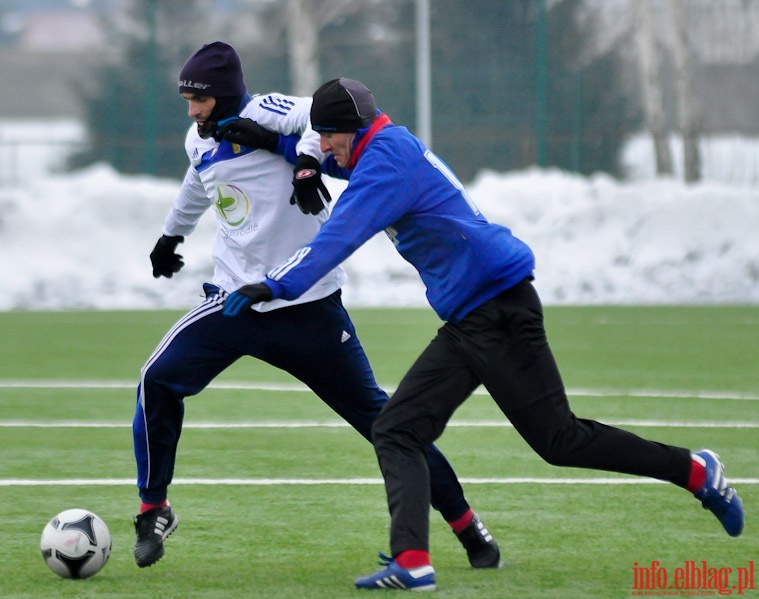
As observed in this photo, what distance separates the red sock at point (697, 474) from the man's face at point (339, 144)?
1.80m

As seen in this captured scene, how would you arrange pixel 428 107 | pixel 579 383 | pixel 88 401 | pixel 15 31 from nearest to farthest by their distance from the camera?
pixel 88 401
pixel 579 383
pixel 428 107
pixel 15 31

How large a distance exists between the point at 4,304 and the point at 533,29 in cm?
962

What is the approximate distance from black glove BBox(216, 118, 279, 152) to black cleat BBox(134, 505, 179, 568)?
5.18 ft

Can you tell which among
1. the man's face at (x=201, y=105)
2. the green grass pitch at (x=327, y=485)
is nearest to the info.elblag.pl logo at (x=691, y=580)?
the green grass pitch at (x=327, y=485)

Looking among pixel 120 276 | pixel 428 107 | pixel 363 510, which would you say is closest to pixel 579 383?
pixel 363 510

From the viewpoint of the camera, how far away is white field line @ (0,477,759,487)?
24.2 feet

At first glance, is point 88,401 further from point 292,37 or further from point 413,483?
point 292,37

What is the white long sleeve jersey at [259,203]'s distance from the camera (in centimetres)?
603

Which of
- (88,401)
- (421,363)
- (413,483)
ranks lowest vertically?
(88,401)

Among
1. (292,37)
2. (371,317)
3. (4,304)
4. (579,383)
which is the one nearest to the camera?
(579,383)

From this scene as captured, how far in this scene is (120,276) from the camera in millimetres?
19547

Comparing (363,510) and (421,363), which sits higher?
(421,363)

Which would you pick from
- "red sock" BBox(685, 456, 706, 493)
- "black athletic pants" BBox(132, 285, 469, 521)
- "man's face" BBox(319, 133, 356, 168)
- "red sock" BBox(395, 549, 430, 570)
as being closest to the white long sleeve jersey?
"black athletic pants" BBox(132, 285, 469, 521)

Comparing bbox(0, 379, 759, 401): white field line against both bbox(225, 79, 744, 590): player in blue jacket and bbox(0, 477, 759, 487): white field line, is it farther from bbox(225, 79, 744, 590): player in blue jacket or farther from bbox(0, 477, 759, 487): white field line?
bbox(225, 79, 744, 590): player in blue jacket
